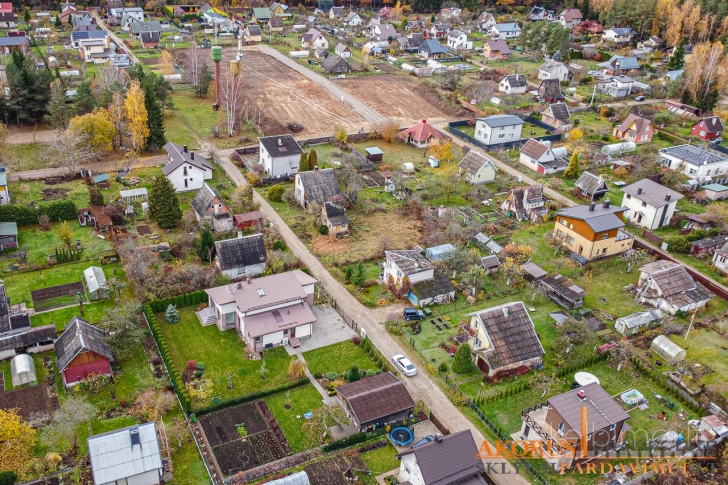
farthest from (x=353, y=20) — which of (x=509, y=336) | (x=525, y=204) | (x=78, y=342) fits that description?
(x=78, y=342)

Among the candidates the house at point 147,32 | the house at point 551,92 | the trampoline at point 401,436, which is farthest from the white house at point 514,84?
the trampoline at point 401,436

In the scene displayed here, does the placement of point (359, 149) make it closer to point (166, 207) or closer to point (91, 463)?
point (166, 207)

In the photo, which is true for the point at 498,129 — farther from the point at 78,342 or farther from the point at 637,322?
the point at 78,342

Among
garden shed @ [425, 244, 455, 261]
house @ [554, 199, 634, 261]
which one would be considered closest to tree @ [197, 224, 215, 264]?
garden shed @ [425, 244, 455, 261]

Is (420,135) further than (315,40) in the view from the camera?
No

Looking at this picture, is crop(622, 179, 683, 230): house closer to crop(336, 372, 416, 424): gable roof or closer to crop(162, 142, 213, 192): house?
crop(336, 372, 416, 424): gable roof

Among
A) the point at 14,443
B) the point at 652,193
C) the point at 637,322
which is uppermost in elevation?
the point at 652,193

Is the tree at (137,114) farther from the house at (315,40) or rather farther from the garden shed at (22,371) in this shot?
the house at (315,40)

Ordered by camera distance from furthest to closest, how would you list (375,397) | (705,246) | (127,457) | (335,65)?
1. (335,65)
2. (705,246)
3. (375,397)
4. (127,457)
